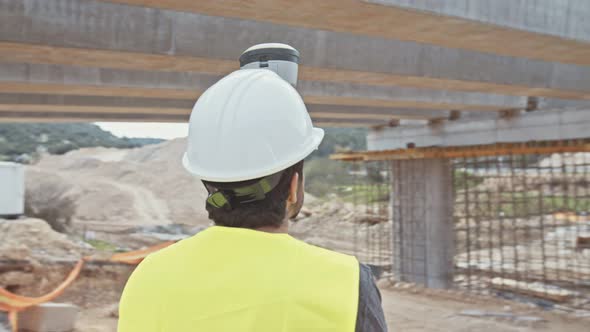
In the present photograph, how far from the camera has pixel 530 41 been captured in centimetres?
588

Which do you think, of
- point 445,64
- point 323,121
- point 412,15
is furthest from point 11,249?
point 412,15

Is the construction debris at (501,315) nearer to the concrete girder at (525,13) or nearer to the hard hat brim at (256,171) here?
the concrete girder at (525,13)

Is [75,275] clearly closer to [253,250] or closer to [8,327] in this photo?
[8,327]

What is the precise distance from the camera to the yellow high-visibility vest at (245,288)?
109 centimetres

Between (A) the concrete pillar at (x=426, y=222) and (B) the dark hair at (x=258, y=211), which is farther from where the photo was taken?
(A) the concrete pillar at (x=426, y=222)

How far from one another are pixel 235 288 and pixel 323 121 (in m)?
14.2

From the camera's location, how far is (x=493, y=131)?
1316 cm

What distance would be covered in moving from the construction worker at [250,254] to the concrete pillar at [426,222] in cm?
1389

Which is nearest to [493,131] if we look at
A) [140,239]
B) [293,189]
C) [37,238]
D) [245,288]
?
[293,189]

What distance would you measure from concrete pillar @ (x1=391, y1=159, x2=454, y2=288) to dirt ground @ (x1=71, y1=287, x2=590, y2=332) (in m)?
1.20

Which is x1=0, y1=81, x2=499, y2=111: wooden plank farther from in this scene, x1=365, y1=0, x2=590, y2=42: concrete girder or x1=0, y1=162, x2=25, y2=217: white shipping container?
x1=0, y1=162, x2=25, y2=217: white shipping container

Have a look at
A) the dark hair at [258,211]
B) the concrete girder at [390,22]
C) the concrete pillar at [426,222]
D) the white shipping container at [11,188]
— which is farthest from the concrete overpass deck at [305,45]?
the white shipping container at [11,188]

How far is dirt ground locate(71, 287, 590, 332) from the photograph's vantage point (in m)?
10.9

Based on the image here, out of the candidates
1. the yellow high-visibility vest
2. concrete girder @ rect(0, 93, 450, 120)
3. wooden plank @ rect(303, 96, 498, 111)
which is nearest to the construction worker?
the yellow high-visibility vest
